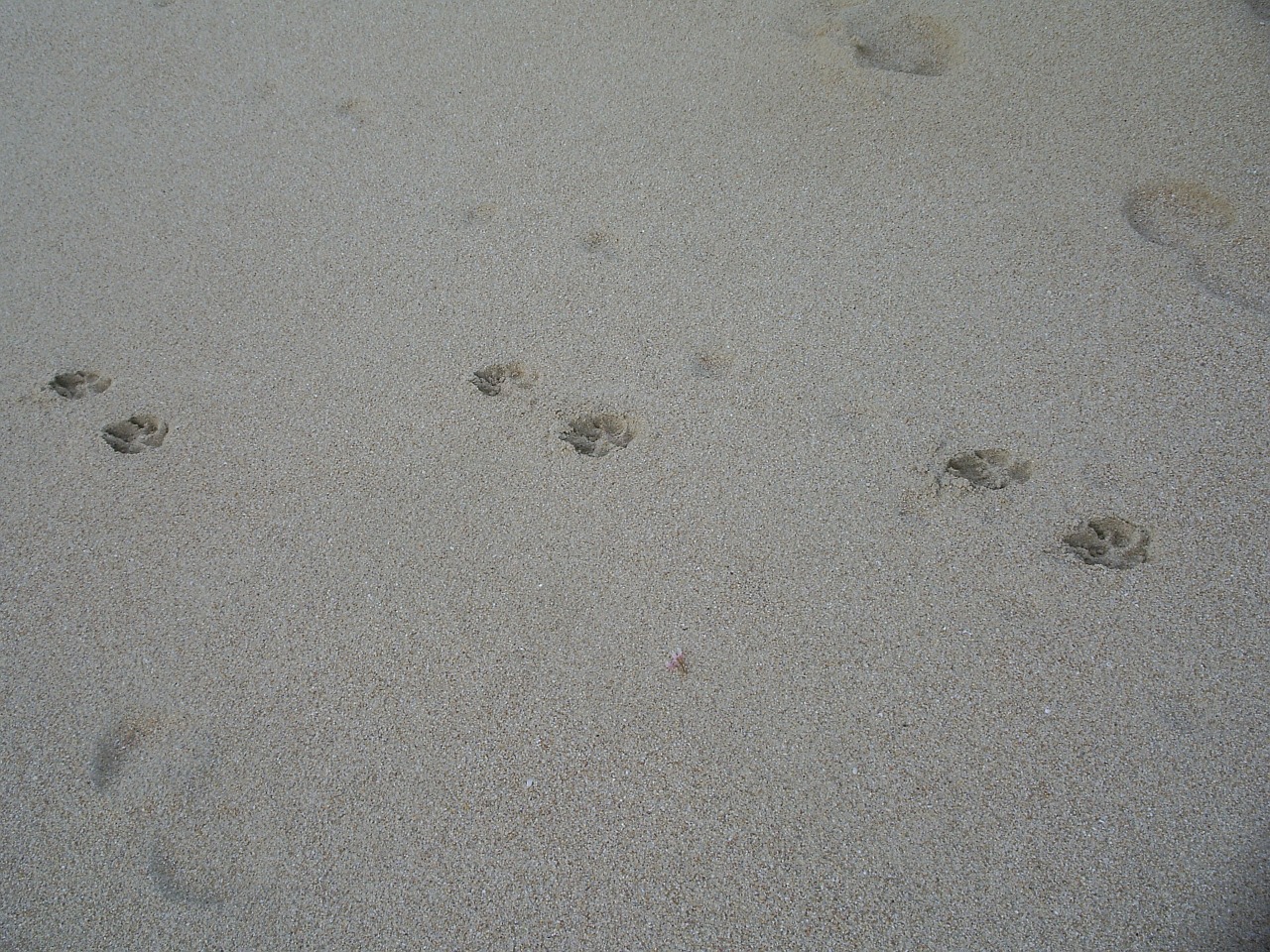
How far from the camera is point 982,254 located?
1786mm

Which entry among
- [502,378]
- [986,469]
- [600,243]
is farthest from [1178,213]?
[502,378]

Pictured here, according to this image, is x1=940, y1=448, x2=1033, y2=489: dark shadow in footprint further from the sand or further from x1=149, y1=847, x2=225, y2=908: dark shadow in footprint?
x1=149, y1=847, x2=225, y2=908: dark shadow in footprint

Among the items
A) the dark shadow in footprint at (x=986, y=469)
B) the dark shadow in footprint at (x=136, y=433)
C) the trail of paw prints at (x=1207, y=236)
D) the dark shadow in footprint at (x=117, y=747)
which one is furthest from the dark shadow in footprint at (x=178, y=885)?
the trail of paw prints at (x=1207, y=236)

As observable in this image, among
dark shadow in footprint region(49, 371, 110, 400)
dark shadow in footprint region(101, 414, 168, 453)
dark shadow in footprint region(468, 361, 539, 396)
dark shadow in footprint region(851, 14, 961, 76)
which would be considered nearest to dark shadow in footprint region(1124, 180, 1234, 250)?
dark shadow in footprint region(851, 14, 961, 76)

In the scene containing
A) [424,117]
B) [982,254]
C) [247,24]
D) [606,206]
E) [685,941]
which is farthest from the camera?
[247,24]

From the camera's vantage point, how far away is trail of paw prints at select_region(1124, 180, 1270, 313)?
5.49 ft

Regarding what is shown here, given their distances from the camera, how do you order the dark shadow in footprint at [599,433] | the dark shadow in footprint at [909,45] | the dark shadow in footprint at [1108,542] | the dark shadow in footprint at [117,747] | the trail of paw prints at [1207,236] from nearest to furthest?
the dark shadow in footprint at [117,747] < the dark shadow in footprint at [1108,542] < the dark shadow in footprint at [599,433] < the trail of paw prints at [1207,236] < the dark shadow in footprint at [909,45]

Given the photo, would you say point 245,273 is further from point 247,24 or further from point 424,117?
point 247,24

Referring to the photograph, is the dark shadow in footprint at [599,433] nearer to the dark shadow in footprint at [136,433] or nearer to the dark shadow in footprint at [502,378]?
the dark shadow in footprint at [502,378]

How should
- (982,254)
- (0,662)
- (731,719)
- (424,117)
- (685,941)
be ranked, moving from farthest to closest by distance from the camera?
(424,117)
(982,254)
(0,662)
(731,719)
(685,941)

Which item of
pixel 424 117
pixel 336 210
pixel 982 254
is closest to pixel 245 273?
pixel 336 210

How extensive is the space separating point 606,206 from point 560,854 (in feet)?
4.20

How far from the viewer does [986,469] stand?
1.48 m

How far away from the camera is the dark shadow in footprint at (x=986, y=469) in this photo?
57.9 inches
